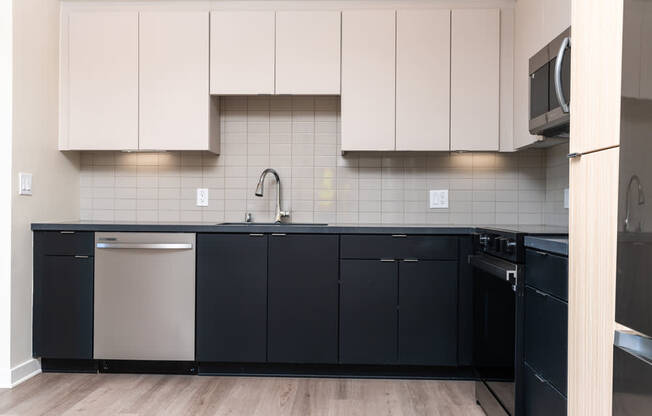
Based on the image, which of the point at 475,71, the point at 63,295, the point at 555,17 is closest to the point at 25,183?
the point at 63,295

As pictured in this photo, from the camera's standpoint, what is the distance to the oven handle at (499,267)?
204 centimetres

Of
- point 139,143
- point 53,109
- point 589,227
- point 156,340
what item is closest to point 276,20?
point 139,143

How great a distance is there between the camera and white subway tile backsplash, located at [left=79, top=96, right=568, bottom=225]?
3473mm

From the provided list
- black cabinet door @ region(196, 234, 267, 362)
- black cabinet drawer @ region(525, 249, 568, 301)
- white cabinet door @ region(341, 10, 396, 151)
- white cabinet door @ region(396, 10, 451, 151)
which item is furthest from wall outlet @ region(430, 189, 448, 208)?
black cabinet drawer @ region(525, 249, 568, 301)

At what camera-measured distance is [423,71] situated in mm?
3189

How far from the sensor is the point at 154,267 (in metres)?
2.97

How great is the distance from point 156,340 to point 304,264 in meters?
0.97

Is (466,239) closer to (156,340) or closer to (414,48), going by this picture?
(414,48)

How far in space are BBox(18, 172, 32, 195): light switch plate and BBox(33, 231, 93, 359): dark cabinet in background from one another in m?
0.26

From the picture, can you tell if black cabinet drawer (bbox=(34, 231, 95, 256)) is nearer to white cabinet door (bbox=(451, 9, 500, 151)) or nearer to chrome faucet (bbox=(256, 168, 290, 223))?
chrome faucet (bbox=(256, 168, 290, 223))

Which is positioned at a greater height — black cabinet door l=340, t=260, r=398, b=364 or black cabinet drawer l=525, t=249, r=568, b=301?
black cabinet drawer l=525, t=249, r=568, b=301

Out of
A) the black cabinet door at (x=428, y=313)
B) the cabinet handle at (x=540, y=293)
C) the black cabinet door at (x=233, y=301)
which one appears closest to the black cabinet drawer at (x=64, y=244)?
the black cabinet door at (x=233, y=301)

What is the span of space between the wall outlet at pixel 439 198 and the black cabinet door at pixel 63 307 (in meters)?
2.19

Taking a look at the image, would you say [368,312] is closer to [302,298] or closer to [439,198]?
[302,298]
